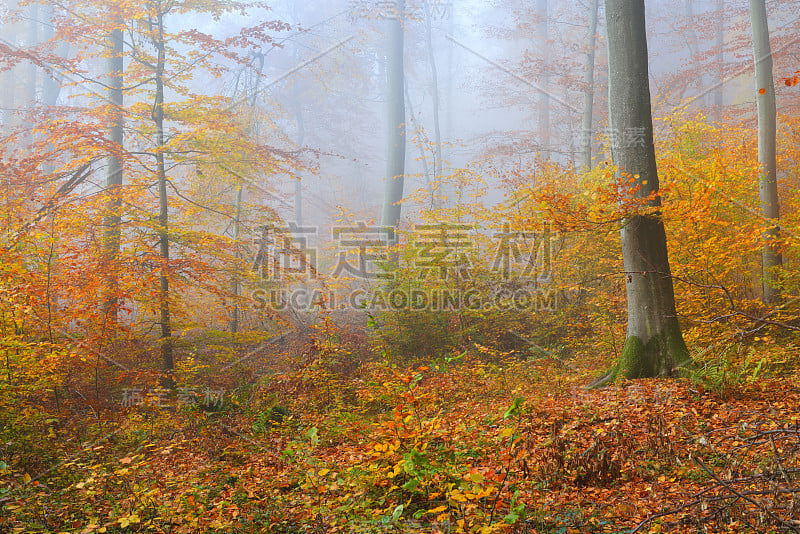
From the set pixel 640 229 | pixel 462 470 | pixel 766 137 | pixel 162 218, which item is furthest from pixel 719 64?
pixel 462 470

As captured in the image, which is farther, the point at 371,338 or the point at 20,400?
the point at 371,338

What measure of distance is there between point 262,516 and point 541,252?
25.0 feet

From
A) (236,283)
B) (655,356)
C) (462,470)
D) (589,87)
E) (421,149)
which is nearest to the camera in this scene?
(462,470)

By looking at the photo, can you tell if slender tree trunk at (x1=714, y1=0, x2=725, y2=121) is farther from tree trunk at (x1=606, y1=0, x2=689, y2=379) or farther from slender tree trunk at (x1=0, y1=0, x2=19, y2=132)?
slender tree trunk at (x1=0, y1=0, x2=19, y2=132)

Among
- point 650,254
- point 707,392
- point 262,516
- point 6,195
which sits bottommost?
point 262,516

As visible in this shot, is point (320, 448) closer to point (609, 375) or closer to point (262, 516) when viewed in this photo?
point (262, 516)

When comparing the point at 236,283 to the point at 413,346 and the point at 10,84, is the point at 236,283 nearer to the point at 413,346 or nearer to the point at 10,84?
the point at 413,346

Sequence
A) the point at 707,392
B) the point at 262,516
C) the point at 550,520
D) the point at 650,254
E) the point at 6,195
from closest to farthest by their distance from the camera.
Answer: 1. the point at 550,520
2. the point at 262,516
3. the point at 707,392
4. the point at 650,254
5. the point at 6,195

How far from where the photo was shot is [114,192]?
7.74 meters

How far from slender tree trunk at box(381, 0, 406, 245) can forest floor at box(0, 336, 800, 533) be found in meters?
7.52

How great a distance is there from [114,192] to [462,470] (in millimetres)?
7171

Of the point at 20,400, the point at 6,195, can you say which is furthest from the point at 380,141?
the point at 20,400

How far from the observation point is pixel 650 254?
5.58 metres

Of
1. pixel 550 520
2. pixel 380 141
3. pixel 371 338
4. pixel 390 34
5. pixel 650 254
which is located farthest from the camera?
pixel 380 141
